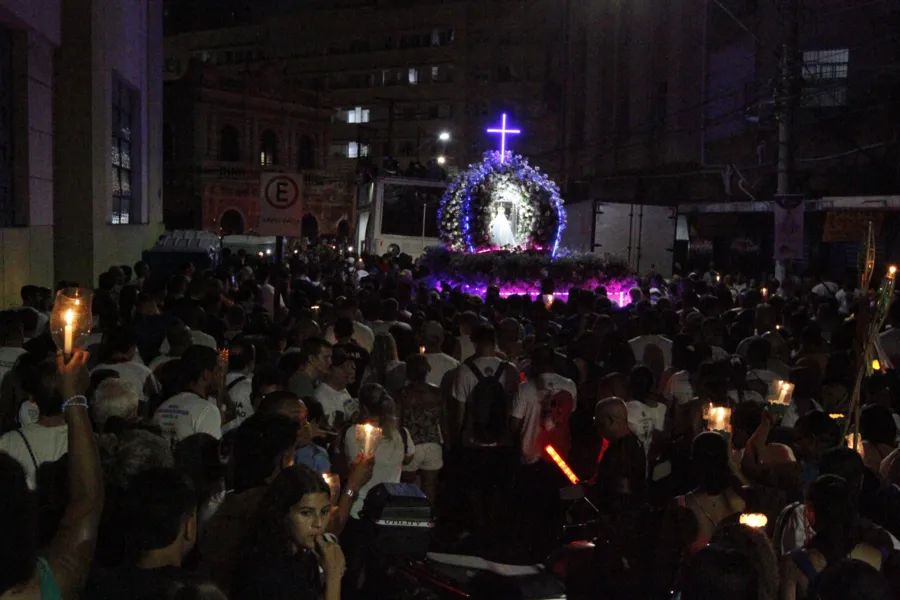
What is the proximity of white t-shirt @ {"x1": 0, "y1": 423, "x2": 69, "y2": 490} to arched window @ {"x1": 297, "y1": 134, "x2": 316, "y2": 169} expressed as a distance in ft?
179

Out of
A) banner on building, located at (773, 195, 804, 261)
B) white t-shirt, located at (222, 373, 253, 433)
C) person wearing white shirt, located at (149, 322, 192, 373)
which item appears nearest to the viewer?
white t-shirt, located at (222, 373, 253, 433)

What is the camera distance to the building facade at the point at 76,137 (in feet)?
48.4

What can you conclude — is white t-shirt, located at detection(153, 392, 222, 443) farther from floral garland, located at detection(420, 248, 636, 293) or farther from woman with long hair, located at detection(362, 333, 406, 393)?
floral garland, located at detection(420, 248, 636, 293)

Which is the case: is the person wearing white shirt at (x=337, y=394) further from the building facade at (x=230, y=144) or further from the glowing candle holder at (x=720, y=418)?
the building facade at (x=230, y=144)

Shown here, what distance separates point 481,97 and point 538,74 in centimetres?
393

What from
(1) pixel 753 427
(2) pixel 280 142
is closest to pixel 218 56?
(2) pixel 280 142

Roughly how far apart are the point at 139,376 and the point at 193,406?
143cm

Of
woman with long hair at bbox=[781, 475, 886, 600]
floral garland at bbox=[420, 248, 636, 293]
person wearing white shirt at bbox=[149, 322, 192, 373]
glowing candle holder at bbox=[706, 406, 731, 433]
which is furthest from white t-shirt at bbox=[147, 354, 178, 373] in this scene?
floral garland at bbox=[420, 248, 636, 293]

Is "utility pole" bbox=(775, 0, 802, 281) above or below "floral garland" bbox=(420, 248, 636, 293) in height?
above

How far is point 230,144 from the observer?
55.8 metres

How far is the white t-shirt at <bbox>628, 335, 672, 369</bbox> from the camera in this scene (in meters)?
9.88

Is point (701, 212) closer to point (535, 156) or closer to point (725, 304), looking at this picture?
point (725, 304)

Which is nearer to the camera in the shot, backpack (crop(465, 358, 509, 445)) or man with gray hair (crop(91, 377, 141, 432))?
man with gray hair (crop(91, 377, 141, 432))

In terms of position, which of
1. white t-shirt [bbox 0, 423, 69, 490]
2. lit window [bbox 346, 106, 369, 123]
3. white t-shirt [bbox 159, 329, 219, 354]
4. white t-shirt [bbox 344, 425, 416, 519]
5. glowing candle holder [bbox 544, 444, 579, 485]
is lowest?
glowing candle holder [bbox 544, 444, 579, 485]
